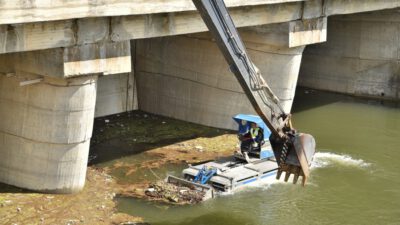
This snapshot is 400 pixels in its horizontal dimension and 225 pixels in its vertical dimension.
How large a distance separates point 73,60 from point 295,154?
19.5ft

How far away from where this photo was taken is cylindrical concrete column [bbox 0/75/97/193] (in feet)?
52.1

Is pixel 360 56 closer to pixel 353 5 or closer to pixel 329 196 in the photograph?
pixel 353 5

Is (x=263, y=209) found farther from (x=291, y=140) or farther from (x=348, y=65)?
(x=348, y=65)

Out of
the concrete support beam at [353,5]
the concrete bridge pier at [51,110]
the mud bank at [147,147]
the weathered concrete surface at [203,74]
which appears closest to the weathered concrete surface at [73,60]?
the concrete bridge pier at [51,110]

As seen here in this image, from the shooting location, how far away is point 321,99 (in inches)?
1202

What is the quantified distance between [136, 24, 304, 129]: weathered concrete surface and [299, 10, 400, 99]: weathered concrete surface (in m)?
8.81

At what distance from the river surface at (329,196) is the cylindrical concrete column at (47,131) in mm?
1761

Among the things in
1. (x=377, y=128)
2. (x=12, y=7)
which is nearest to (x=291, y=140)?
(x=12, y=7)

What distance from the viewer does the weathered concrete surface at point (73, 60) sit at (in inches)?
608

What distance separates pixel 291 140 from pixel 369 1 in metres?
14.3

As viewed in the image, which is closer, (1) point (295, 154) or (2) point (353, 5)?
(1) point (295, 154)

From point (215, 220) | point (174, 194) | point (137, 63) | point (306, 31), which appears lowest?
point (215, 220)

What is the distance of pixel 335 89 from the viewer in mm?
32062

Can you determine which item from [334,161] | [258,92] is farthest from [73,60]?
[334,161]
